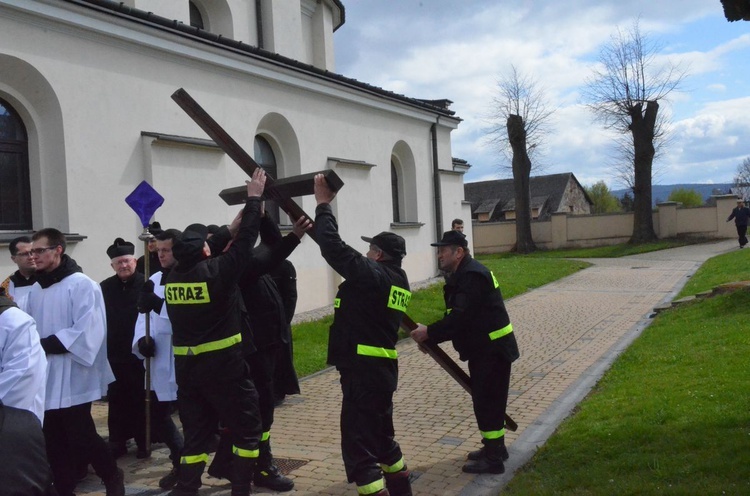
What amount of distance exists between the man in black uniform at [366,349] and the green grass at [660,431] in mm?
1128

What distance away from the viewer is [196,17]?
17469mm

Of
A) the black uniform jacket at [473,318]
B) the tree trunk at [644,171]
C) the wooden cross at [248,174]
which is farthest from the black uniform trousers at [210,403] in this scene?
the tree trunk at [644,171]

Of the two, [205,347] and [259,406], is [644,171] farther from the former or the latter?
[205,347]

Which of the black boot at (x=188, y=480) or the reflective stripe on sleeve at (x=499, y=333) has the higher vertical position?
the reflective stripe on sleeve at (x=499, y=333)

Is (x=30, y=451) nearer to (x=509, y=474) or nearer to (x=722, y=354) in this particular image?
(x=509, y=474)

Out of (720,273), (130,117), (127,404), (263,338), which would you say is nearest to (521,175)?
(720,273)

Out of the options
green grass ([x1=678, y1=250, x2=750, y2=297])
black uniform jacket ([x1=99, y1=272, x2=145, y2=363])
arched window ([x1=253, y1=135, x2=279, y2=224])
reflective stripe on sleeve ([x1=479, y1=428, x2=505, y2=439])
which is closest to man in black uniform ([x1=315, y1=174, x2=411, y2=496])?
reflective stripe on sleeve ([x1=479, y1=428, x2=505, y2=439])

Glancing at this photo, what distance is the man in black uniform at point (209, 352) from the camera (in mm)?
4766

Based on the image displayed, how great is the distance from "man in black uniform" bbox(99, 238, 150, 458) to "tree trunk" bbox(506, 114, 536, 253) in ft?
106

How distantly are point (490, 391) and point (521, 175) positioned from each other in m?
32.6

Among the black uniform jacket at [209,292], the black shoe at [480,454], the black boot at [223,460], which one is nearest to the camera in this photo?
the black uniform jacket at [209,292]

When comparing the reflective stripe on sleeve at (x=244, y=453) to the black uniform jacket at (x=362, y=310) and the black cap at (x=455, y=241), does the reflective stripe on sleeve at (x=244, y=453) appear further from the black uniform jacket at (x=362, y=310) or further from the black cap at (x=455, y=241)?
the black cap at (x=455, y=241)

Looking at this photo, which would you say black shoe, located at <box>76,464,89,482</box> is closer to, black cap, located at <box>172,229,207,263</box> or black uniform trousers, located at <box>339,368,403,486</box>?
black cap, located at <box>172,229,207,263</box>

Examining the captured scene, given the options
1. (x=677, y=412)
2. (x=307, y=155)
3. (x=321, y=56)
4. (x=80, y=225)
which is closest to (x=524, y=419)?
(x=677, y=412)
